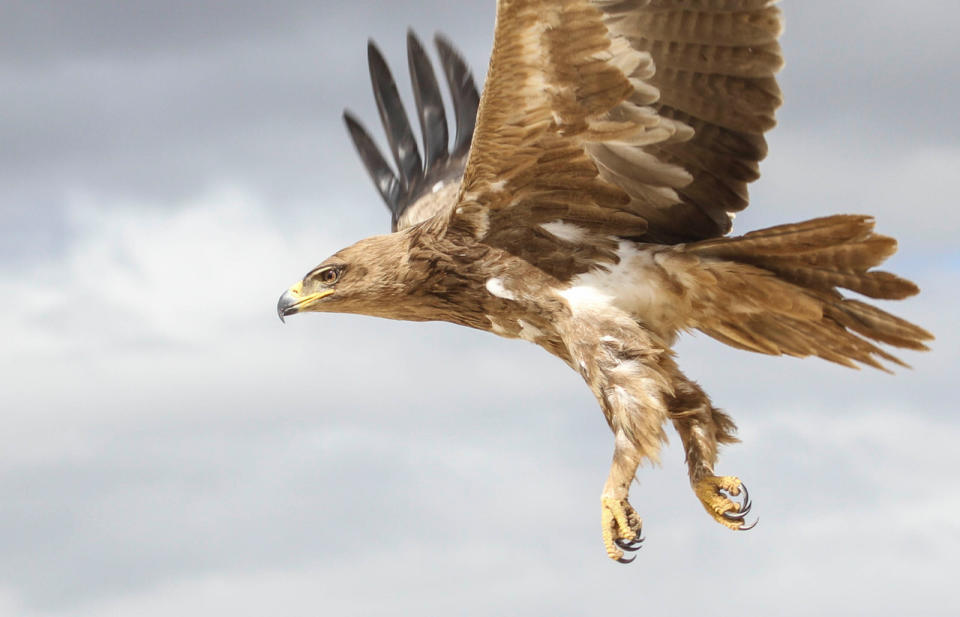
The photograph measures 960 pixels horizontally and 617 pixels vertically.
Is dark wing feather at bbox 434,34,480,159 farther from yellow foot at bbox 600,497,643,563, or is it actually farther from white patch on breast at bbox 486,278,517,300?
yellow foot at bbox 600,497,643,563

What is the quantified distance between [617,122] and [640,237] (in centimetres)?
81

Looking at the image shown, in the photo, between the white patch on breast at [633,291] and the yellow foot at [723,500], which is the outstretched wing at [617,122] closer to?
the white patch on breast at [633,291]

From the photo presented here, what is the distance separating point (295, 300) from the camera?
29.0ft

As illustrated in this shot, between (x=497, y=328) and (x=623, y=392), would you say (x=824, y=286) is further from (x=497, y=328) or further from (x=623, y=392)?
(x=497, y=328)

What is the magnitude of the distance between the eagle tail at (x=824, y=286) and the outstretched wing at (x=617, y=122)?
1.45 ft

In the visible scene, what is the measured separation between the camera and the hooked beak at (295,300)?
8797 millimetres

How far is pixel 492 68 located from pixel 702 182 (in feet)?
5.30

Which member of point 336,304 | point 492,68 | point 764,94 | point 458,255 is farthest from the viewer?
point 336,304

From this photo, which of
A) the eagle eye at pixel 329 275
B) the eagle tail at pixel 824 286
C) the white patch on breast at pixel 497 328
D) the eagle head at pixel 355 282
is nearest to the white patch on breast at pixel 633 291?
the eagle tail at pixel 824 286

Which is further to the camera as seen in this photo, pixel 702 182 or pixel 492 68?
pixel 702 182

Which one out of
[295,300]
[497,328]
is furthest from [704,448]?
[295,300]

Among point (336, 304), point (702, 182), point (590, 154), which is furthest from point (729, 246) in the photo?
point (336, 304)

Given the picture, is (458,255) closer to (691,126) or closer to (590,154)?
(590,154)

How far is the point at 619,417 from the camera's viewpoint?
23.9 feet
